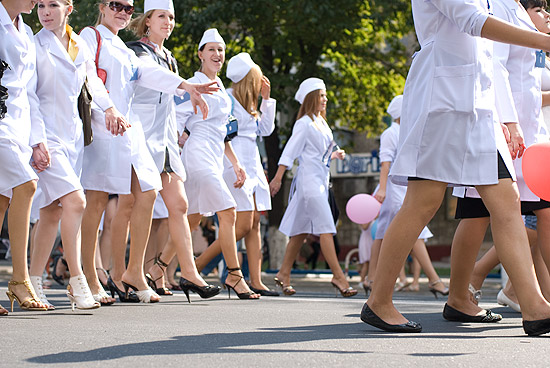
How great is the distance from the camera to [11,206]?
6234 millimetres

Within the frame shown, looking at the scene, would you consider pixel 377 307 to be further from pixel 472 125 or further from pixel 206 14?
pixel 206 14

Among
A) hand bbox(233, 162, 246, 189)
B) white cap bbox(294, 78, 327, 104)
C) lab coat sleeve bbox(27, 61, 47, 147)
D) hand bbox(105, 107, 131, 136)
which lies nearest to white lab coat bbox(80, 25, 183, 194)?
hand bbox(105, 107, 131, 136)

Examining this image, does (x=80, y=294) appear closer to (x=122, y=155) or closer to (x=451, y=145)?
(x=122, y=155)

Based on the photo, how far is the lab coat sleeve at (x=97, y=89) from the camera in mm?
6973

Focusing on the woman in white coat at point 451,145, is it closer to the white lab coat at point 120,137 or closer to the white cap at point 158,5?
the white lab coat at point 120,137

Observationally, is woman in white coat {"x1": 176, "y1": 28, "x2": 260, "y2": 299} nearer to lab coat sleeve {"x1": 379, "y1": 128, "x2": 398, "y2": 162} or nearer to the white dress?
the white dress

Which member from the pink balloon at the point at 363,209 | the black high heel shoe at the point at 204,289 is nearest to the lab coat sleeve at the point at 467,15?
the black high heel shoe at the point at 204,289

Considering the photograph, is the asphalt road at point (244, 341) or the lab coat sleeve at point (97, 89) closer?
the asphalt road at point (244, 341)

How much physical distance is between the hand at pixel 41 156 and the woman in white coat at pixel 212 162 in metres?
2.57

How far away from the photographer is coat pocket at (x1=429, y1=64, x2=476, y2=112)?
5227 mm

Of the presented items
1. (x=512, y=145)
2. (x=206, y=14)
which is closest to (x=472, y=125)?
(x=512, y=145)

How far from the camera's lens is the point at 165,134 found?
26.5 feet

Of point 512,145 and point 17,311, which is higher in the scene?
point 512,145

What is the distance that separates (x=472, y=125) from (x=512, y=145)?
0.69m
